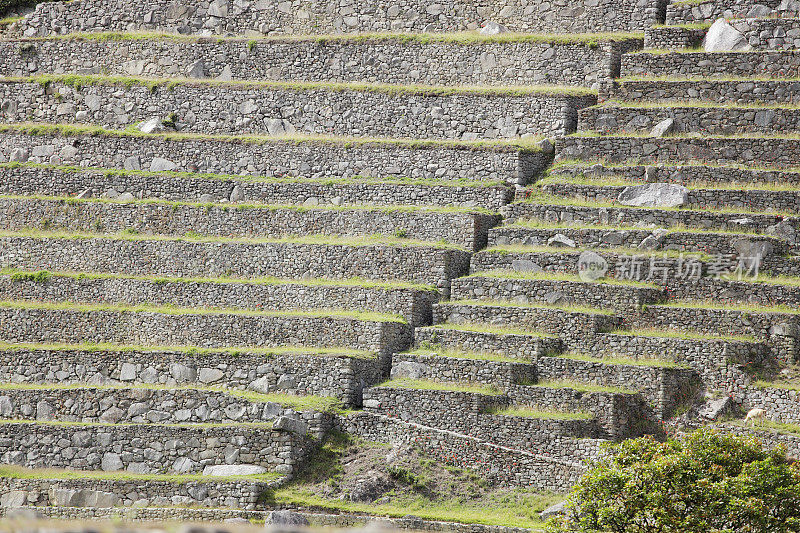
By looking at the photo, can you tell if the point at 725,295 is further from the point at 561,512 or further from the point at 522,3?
the point at 522,3

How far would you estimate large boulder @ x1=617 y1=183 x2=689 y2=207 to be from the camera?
3591 cm

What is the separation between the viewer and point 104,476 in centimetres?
3278

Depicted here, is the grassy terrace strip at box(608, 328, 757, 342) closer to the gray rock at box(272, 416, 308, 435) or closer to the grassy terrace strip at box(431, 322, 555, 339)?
the grassy terrace strip at box(431, 322, 555, 339)

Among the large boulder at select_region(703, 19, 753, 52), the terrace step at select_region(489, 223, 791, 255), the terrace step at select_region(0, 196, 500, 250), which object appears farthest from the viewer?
the large boulder at select_region(703, 19, 753, 52)

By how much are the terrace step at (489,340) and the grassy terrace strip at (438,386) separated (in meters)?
1.01

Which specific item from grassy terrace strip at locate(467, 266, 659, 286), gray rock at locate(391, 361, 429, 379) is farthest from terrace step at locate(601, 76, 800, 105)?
gray rock at locate(391, 361, 429, 379)

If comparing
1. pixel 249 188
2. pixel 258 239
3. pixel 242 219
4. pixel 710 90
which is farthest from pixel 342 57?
pixel 710 90

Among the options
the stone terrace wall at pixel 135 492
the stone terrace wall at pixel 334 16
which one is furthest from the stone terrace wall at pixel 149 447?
the stone terrace wall at pixel 334 16

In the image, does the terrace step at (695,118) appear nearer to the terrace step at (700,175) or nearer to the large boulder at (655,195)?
the terrace step at (700,175)

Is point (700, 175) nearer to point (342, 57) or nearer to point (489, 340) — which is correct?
point (489, 340)

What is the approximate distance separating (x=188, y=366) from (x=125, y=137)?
411 inches

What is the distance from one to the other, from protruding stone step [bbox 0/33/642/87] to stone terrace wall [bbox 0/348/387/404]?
11.6 m

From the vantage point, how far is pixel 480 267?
36.2m

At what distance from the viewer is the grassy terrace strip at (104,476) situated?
105 ft
